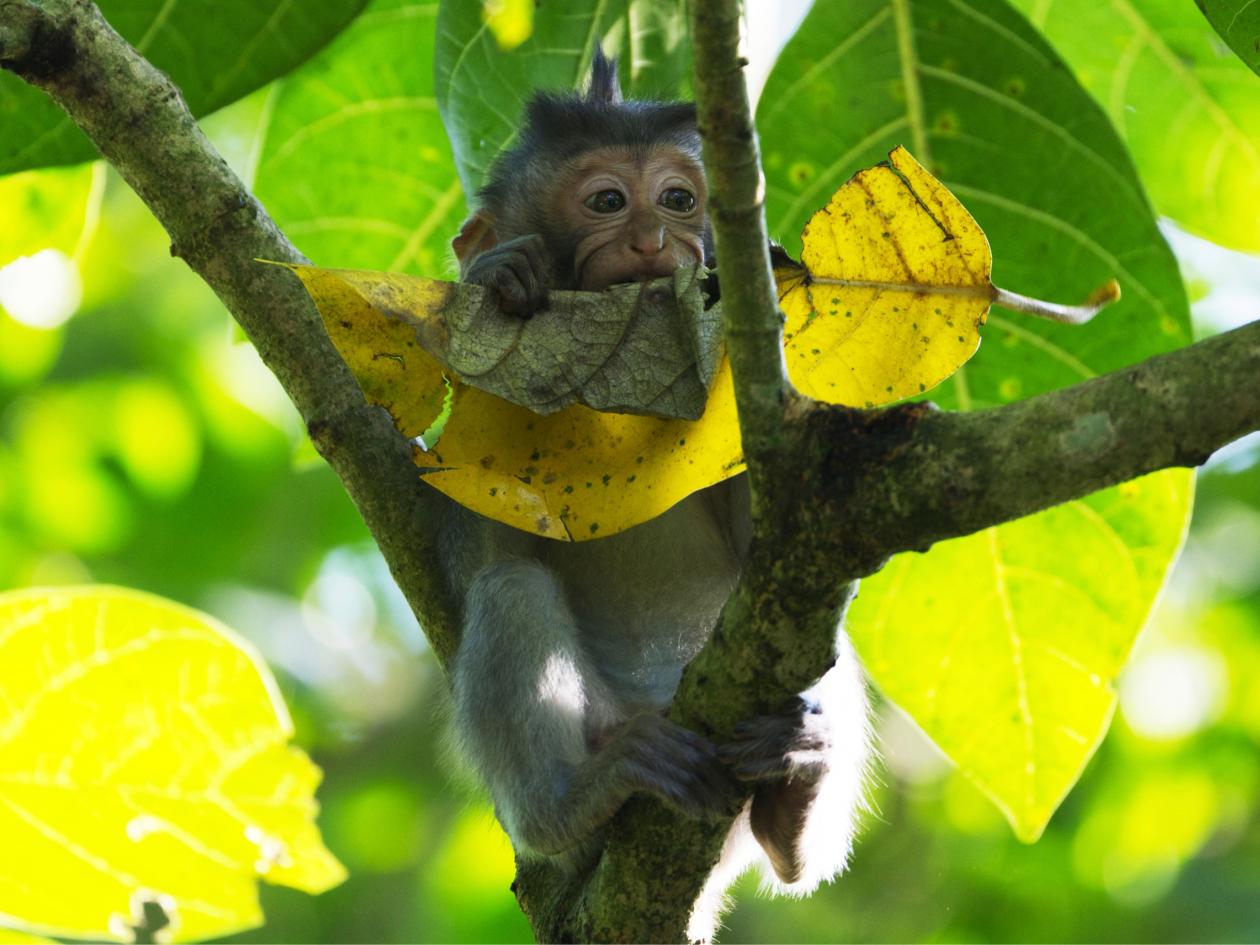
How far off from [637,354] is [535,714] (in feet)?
A: 3.28

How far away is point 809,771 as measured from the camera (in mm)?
3295

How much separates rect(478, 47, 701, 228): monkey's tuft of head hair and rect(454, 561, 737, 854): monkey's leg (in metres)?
1.38

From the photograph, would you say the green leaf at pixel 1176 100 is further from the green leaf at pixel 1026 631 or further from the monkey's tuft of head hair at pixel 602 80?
the monkey's tuft of head hair at pixel 602 80

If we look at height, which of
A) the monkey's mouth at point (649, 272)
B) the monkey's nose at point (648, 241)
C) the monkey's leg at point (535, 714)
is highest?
the monkey's nose at point (648, 241)

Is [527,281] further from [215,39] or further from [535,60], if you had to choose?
[535,60]

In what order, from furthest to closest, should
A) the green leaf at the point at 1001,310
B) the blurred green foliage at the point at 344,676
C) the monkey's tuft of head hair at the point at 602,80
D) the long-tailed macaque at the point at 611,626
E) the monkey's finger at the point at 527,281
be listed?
the blurred green foliage at the point at 344,676 < the monkey's tuft of head hair at the point at 602,80 < the green leaf at the point at 1001,310 < the long-tailed macaque at the point at 611,626 < the monkey's finger at the point at 527,281

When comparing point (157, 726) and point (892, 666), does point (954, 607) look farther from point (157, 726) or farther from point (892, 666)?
point (157, 726)

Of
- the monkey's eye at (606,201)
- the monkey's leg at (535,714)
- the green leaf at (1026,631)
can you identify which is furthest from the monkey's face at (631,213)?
the green leaf at (1026,631)

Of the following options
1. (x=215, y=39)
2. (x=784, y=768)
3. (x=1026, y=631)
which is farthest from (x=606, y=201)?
(x=784, y=768)

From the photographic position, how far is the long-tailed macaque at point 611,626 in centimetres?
320

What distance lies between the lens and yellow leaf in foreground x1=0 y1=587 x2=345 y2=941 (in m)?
3.39

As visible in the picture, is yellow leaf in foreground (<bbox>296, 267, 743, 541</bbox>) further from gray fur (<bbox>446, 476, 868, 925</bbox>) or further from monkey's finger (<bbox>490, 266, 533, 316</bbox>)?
gray fur (<bbox>446, 476, 868, 925</bbox>)

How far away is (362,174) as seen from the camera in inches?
191

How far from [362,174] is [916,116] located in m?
1.73
